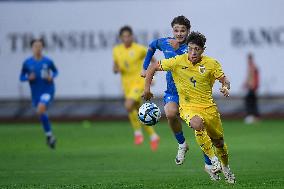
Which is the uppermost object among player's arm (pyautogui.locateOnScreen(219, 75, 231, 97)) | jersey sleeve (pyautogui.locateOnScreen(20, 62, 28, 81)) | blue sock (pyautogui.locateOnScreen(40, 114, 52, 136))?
player's arm (pyautogui.locateOnScreen(219, 75, 231, 97))

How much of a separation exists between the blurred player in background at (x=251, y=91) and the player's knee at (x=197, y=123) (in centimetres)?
1957

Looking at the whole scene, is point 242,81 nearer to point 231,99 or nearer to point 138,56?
point 231,99

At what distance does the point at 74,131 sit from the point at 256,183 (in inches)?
627

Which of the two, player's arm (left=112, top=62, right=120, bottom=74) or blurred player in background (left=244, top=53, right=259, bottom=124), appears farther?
blurred player in background (left=244, top=53, right=259, bottom=124)

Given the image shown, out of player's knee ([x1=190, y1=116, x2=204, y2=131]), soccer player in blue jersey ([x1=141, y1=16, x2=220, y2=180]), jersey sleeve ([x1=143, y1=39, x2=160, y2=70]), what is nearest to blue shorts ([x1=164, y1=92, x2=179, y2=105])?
soccer player in blue jersey ([x1=141, y1=16, x2=220, y2=180])

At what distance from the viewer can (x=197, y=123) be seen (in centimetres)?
1355

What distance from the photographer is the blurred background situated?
34969 mm

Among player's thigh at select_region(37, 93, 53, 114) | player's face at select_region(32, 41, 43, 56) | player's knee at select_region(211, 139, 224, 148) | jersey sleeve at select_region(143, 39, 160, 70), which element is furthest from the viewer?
player's face at select_region(32, 41, 43, 56)

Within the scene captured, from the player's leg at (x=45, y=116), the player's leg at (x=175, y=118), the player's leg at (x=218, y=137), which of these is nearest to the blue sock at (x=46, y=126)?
the player's leg at (x=45, y=116)

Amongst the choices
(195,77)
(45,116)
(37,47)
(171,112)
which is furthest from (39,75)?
(195,77)

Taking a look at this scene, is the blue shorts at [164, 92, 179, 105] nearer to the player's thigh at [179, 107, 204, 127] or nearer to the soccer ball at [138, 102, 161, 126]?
the soccer ball at [138, 102, 161, 126]

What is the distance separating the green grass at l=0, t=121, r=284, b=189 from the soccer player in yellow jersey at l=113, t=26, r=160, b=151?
2.24ft

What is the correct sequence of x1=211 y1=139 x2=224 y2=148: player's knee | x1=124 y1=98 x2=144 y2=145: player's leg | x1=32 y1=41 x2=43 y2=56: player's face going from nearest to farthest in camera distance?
x1=211 y1=139 x2=224 y2=148: player's knee, x1=124 y1=98 x2=144 y2=145: player's leg, x1=32 y1=41 x2=43 y2=56: player's face

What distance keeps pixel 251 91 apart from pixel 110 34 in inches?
218
